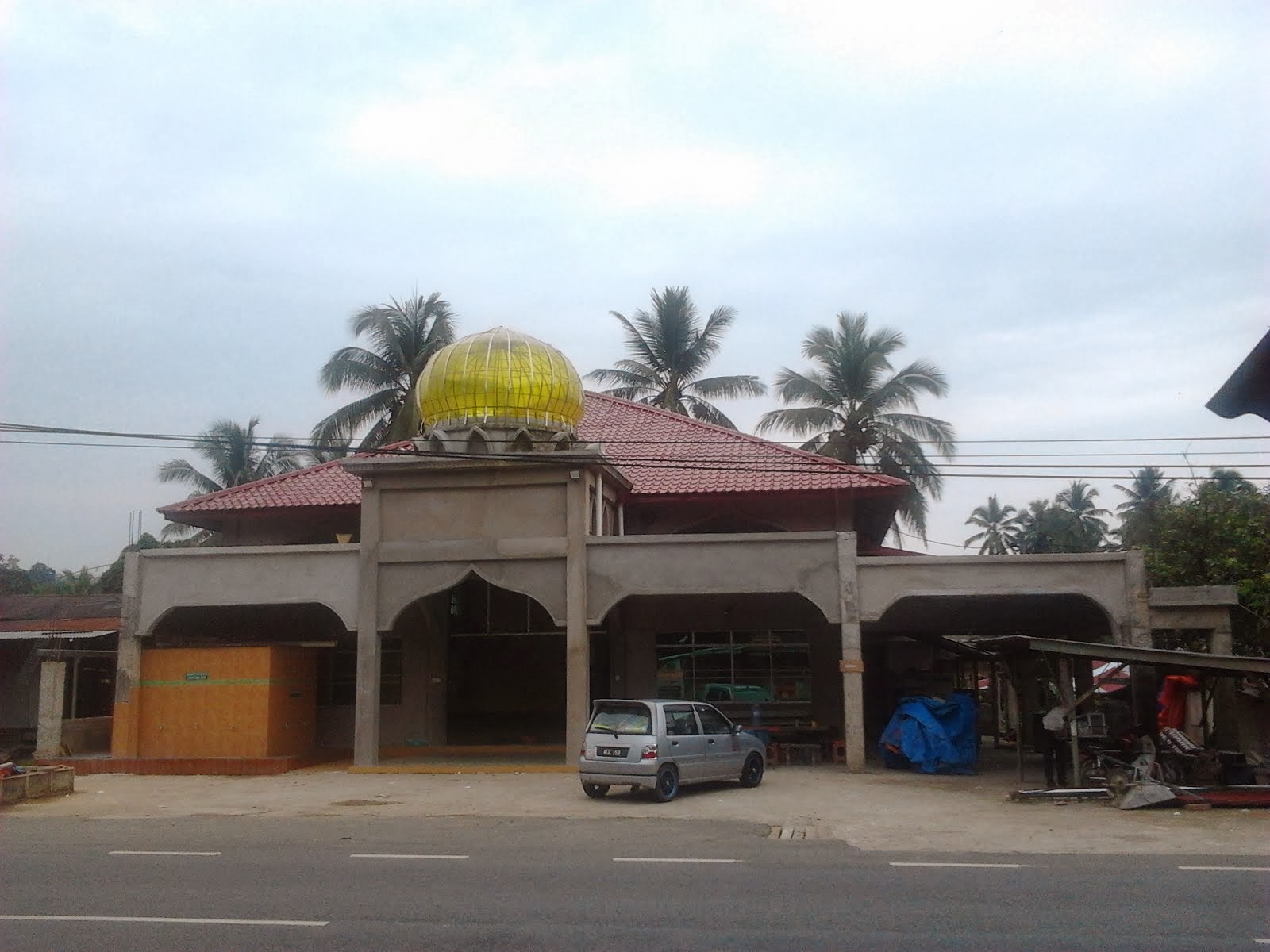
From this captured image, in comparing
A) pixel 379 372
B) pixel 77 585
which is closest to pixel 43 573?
pixel 77 585

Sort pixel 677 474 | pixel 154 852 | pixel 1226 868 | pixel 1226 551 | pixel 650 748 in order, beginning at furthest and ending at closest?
pixel 1226 551
pixel 677 474
pixel 650 748
pixel 154 852
pixel 1226 868

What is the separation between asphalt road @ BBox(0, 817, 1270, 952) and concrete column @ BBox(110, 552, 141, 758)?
28.2 ft

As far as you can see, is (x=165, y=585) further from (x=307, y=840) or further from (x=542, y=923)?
(x=542, y=923)

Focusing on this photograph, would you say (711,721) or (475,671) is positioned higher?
(475,671)

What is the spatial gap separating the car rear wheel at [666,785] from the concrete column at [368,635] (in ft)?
22.3

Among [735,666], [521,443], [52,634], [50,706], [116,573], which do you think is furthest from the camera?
[116,573]

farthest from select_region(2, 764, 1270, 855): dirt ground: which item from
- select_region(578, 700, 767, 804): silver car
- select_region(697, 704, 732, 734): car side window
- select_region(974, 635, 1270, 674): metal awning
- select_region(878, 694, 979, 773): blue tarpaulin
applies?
select_region(974, 635, 1270, 674): metal awning

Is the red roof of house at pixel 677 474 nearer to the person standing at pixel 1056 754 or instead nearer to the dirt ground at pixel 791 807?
the dirt ground at pixel 791 807

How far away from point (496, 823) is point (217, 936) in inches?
281

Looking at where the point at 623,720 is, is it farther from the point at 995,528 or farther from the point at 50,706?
the point at 995,528

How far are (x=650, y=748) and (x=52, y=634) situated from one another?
14711 mm

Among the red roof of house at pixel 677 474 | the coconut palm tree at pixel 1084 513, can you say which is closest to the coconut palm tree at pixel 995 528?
the coconut palm tree at pixel 1084 513

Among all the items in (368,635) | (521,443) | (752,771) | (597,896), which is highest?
(521,443)

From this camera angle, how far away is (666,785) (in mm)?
16328
